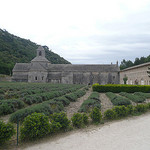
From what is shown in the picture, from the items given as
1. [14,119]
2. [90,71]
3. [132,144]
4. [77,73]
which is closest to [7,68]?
[77,73]

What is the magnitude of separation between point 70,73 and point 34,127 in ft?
142

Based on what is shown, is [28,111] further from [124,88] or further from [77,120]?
[124,88]

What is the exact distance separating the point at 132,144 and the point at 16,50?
98.2 meters

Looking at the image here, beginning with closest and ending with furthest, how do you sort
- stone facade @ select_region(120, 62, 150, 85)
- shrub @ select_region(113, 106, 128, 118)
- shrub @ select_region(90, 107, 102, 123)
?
shrub @ select_region(90, 107, 102, 123) → shrub @ select_region(113, 106, 128, 118) → stone facade @ select_region(120, 62, 150, 85)

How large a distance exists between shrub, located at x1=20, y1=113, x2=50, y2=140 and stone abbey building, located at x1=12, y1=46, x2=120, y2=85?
41.3 meters

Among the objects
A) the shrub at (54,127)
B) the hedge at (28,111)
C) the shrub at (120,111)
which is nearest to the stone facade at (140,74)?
the shrub at (120,111)

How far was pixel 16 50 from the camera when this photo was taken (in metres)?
93.7

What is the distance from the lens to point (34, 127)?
5.65 metres

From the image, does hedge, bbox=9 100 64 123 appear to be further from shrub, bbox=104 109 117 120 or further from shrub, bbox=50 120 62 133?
shrub, bbox=104 109 117 120

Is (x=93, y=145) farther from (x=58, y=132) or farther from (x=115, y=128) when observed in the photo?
(x=115, y=128)

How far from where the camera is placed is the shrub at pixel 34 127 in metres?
5.64

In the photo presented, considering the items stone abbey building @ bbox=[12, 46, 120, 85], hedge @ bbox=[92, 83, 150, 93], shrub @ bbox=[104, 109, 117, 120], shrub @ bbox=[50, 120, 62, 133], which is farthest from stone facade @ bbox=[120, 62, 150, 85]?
shrub @ bbox=[50, 120, 62, 133]

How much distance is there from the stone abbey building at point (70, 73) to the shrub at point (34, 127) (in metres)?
41.3

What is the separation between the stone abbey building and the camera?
155 ft
